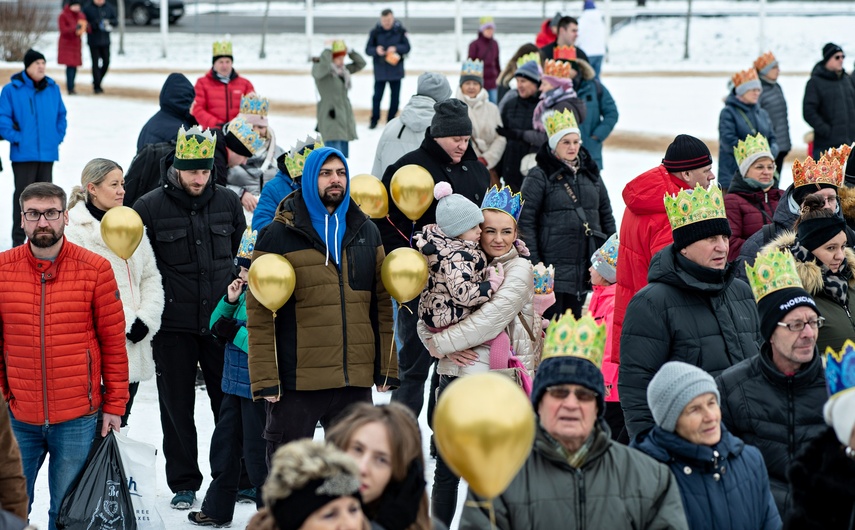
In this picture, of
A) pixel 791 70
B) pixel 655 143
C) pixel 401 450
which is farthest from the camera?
pixel 791 70

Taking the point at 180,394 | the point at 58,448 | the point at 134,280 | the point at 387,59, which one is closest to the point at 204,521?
the point at 180,394

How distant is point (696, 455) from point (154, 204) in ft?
12.2

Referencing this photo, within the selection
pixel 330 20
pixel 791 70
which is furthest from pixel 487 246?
pixel 330 20

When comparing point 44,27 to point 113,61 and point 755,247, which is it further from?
point 755,247

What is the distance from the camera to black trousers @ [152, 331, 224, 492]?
7.06 m

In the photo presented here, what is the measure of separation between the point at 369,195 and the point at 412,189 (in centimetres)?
27

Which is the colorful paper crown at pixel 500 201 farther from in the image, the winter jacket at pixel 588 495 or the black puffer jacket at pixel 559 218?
the winter jacket at pixel 588 495

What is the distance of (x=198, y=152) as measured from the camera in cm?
704

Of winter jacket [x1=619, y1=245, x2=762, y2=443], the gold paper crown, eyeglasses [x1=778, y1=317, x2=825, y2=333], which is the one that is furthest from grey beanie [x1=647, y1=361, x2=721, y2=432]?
the gold paper crown

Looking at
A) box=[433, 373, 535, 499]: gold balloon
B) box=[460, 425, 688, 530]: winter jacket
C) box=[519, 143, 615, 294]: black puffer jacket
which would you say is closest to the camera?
box=[433, 373, 535, 499]: gold balloon

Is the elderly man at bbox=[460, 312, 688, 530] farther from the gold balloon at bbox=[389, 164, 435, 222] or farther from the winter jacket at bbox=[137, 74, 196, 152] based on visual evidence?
the winter jacket at bbox=[137, 74, 196, 152]

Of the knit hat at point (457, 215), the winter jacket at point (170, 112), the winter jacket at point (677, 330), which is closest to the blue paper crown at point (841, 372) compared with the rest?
the winter jacket at point (677, 330)

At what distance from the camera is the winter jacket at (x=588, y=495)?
4.11 m

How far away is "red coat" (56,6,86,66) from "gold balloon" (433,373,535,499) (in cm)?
1951
